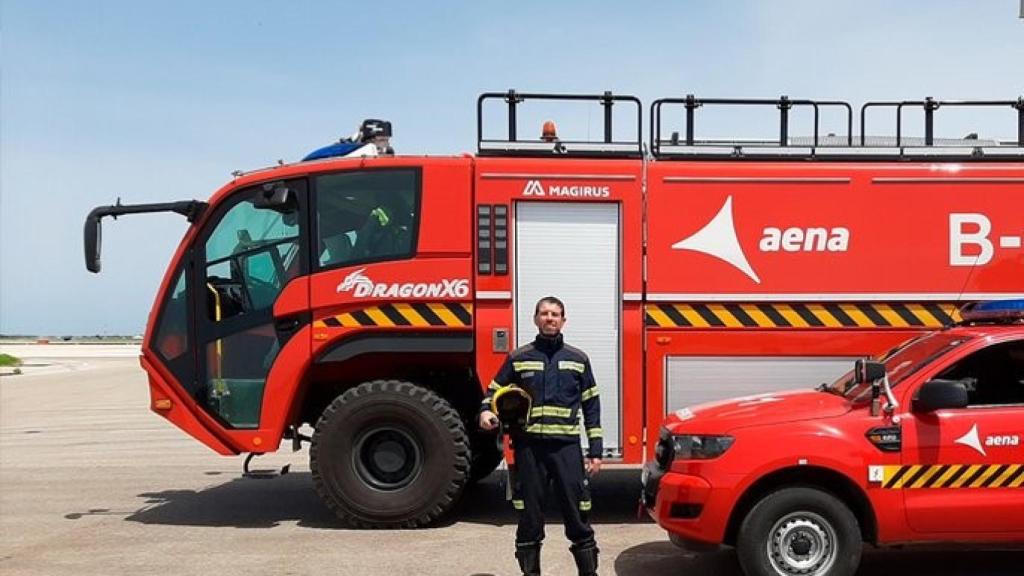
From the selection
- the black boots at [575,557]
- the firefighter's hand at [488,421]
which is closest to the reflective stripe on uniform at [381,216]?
the firefighter's hand at [488,421]

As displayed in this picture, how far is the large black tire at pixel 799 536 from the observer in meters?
5.54

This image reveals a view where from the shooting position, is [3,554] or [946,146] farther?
[946,146]

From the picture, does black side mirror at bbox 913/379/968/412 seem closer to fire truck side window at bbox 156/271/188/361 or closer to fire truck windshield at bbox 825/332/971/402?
fire truck windshield at bbox 825/332/971/402

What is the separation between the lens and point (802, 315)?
784 centimetres

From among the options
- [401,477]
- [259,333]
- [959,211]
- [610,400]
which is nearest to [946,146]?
[959,211]

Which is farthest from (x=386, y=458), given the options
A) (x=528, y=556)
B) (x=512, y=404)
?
(x=512, y=404)

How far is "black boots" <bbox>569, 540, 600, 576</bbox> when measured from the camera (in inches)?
228

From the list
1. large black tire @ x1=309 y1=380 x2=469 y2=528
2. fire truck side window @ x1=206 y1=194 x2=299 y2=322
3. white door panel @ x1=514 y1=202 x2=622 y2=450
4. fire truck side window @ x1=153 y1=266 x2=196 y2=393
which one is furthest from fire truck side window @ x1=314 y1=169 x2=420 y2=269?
fire truck side window @ x1=153 y1=266 x2=196 y2=393

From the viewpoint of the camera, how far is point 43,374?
3353 centimetres

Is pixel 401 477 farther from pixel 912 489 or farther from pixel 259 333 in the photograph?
pixel 912 489

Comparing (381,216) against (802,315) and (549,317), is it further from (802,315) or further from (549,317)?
(802,315)

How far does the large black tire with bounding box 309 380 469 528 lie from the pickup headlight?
7.90 feet

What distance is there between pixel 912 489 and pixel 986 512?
0.45 meters

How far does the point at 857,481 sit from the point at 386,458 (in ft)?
12.7
